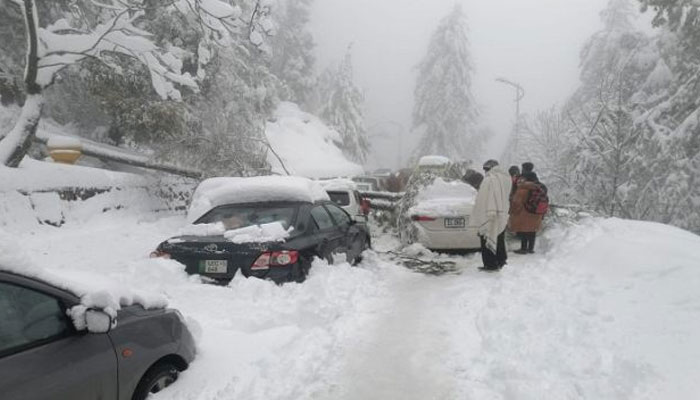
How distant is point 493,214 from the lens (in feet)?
27.7

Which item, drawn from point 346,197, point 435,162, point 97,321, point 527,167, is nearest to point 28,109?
point 346,197

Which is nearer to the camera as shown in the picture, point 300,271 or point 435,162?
point 300,271

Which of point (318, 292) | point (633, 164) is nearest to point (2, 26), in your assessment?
point (318, 292)

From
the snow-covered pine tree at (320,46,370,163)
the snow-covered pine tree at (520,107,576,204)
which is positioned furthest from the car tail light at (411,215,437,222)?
the snow-covered pine tree at (320,46,370,163)

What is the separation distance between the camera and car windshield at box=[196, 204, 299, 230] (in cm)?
679

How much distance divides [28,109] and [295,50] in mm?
41773

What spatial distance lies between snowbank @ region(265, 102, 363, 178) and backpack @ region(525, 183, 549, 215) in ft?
67.9

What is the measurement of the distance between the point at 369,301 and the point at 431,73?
135ft

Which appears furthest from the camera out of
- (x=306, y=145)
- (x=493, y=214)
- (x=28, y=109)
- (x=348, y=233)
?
(x=306, y=145)

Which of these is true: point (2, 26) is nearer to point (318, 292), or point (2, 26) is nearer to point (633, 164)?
point (318, 292)

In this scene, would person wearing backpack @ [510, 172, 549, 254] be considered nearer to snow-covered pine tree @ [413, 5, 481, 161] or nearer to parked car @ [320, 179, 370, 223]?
parked car @ [320, 179, 370, 223]

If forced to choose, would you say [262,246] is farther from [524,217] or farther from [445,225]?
[524,217]

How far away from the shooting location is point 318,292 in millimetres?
6273

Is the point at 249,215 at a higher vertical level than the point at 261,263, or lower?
higher
